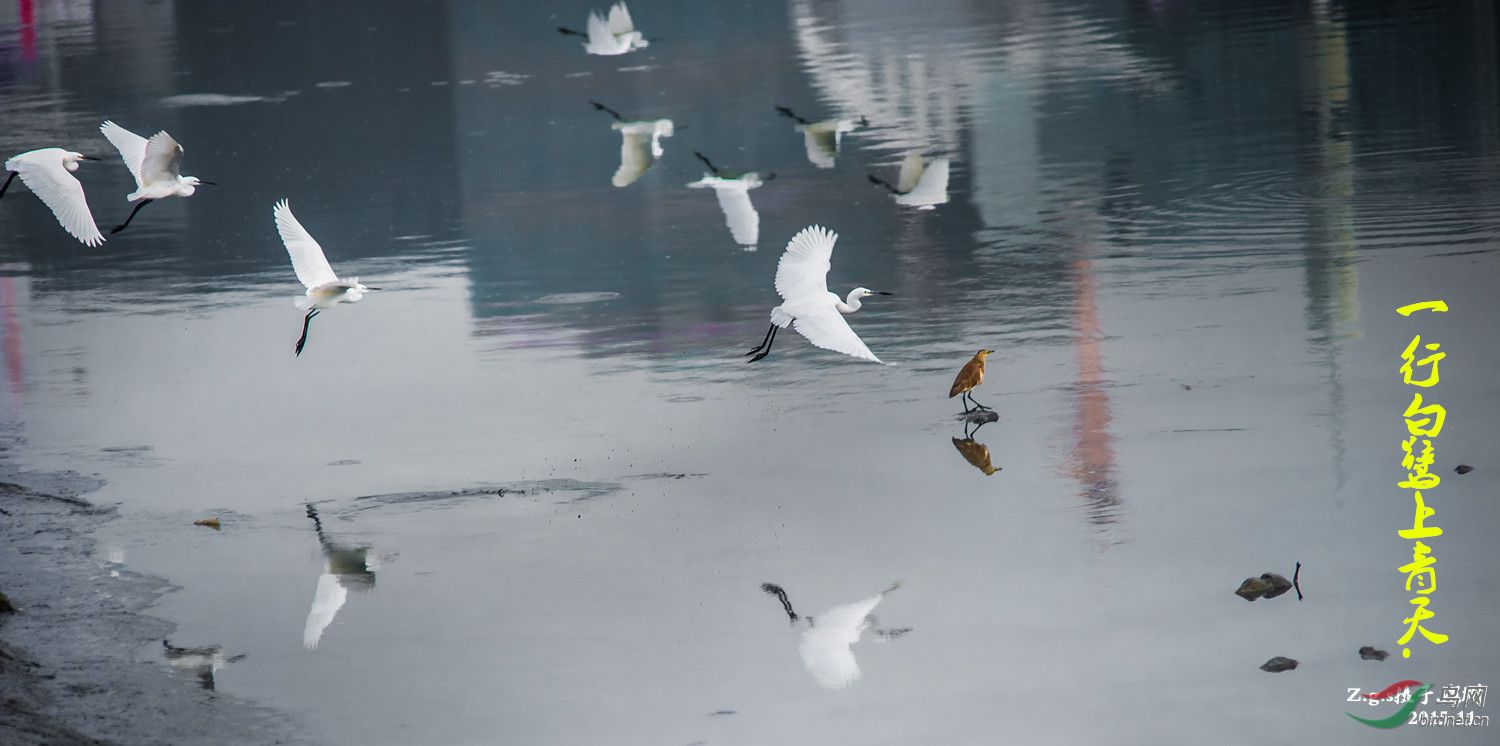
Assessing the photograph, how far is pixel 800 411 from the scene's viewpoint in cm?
1209

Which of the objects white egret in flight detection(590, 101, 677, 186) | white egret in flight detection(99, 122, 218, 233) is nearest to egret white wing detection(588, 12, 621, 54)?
white egret in flight detection(590, 101, 677, 186)

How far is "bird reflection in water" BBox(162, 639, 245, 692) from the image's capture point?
27.3ft

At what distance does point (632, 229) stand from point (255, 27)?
85.2 feet

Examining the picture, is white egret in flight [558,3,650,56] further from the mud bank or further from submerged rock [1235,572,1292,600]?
submerged rock [1235,572,1292,600]

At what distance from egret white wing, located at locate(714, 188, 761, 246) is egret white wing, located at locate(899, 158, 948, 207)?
1992 millimetres

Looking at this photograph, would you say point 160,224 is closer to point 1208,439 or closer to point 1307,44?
point 1208,439

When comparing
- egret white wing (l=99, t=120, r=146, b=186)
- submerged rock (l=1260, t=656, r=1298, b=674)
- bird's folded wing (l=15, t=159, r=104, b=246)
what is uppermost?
egret white wing (l=99, t=120, r=146, b=186)

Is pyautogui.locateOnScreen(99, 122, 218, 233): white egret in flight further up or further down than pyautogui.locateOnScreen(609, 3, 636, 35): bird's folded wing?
further down

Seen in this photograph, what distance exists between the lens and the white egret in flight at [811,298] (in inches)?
423

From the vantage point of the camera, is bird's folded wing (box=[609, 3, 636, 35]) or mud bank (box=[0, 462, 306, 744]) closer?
mud bank (box=[0, 462, 306, 744])

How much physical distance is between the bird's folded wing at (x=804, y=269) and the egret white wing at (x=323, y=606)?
301 cm

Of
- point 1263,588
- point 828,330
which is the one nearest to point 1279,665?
point 1263,588

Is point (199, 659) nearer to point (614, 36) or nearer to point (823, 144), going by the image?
point (614, 36)

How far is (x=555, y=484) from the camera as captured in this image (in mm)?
10914
